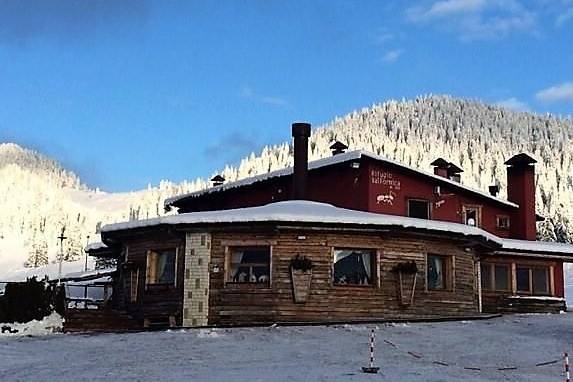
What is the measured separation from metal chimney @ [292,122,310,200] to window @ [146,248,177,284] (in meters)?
4.89

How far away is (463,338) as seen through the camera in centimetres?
1947

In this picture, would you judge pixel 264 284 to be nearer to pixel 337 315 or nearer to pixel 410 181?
pixel 337 315

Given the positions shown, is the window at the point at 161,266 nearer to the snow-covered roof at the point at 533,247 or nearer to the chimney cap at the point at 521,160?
the snow-covered roof at the point at 533,247

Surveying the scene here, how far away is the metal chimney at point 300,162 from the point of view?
26609 millimetres

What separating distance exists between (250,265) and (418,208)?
28.3 feet

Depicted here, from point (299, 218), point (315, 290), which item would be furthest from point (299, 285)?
point (299, 218)

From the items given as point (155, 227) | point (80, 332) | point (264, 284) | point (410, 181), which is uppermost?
point (410, 181)

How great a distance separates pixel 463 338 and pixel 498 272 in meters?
11.3

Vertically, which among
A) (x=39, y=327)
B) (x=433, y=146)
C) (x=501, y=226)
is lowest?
(x=39, y=327)

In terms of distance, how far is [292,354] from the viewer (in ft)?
53.3

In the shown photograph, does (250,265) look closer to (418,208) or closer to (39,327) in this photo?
(39,327)

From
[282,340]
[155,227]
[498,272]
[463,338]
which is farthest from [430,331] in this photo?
[498,272]

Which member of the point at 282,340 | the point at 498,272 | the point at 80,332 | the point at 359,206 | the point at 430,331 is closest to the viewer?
the point at 282,340

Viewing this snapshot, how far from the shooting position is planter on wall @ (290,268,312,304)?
72.5 feet
